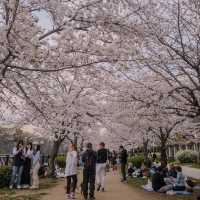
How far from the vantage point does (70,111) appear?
1950 centimetres

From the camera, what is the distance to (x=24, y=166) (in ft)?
51.6

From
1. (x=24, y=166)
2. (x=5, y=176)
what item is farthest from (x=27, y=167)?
(x=5, y=176)

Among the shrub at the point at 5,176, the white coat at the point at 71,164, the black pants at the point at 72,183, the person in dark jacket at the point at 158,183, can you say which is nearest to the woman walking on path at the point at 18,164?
the shrub at the point at 5,176

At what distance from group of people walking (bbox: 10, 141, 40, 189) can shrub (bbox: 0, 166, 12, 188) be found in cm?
43

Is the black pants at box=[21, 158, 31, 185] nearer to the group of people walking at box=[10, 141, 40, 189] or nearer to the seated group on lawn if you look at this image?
the group of people walking at box=[10, 141, 40, 189]

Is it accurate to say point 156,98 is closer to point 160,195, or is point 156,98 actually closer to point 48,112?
point 160,195

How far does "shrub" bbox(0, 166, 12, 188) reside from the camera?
15.7 metres

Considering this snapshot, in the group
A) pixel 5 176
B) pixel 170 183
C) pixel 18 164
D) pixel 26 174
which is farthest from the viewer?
pixel 5 176

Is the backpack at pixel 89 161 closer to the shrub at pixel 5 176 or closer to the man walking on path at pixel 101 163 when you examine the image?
the man walking on path at pixel 101 163

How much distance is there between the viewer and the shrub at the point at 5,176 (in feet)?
51.6

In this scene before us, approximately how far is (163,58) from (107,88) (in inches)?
150

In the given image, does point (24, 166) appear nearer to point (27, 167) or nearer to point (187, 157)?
point (27, 167)

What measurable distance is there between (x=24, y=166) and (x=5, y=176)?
0.98 meters

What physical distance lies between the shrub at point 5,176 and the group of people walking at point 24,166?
17.0 inches
